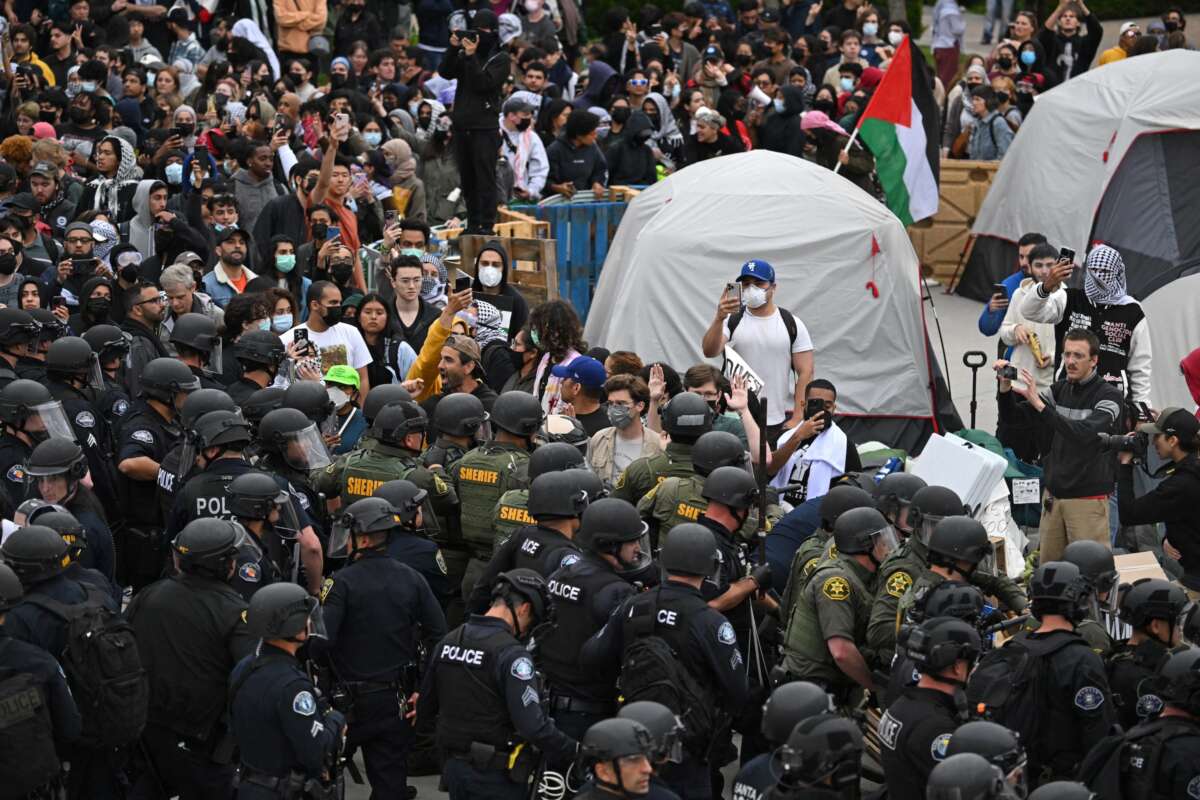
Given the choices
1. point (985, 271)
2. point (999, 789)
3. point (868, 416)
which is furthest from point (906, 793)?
point (985, 271)

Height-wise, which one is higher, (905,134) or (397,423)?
(397,423)

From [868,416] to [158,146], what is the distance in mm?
7046

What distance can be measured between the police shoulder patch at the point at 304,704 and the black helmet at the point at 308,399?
2.95 m

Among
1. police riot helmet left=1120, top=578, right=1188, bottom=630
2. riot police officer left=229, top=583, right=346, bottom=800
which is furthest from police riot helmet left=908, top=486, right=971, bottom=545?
riot police officer left=229, top=583, right=346, bottom=800

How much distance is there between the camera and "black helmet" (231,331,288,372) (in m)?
10.6

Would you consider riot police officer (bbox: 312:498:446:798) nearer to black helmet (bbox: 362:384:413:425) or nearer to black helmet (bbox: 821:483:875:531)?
black helmet (bbox: 362:384:413:425)

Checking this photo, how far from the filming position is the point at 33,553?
26.0 ft

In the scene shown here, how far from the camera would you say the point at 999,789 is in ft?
19.5

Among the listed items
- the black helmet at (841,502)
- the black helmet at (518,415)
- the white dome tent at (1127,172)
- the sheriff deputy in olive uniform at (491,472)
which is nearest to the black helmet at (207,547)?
the sheriff deputy in olive uniform at (491,472)

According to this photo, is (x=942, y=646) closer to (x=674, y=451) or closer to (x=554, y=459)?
(x=554, y=459)

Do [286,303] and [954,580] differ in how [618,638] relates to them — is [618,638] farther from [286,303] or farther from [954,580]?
[286,303]

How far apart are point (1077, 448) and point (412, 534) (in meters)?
4.78

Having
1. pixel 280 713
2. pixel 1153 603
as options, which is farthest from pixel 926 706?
pixel 280 713

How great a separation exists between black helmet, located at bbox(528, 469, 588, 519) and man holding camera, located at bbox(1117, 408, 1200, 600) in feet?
11.9
